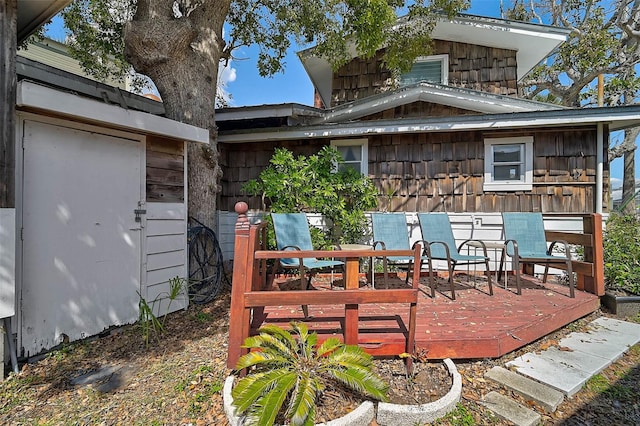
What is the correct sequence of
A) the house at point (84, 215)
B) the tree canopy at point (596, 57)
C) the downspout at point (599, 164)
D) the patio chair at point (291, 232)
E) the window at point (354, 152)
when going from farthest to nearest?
1. the tree canopy at point (596, 57)
2. the window at point (354, 152)
3. the downspout at point (599, 164)
4. the patio chair at point (291, 232)
5. the house at point (84, 215)

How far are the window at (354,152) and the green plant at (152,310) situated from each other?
3.79 metres

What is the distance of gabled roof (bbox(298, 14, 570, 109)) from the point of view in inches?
281

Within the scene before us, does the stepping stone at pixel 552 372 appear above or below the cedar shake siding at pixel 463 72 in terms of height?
below

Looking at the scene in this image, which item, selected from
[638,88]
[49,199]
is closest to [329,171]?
[49,199]

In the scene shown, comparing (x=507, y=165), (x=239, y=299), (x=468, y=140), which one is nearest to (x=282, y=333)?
(x=239, y=299)

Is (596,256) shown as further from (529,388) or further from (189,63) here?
(189,63)

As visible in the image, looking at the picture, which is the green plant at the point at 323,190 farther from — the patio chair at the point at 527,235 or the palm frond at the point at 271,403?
the palm frond at the point at 271,403

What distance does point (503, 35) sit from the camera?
732 centimetres

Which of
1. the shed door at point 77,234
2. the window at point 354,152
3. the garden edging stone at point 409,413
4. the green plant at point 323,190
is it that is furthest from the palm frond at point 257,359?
the window at point 354,152

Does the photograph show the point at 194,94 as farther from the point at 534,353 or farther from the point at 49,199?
the point at 534,353

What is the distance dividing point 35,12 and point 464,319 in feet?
16.0

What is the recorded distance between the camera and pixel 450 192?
6.18 meters

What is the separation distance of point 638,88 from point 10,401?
15.2 meters

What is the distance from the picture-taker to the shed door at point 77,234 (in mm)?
2840
